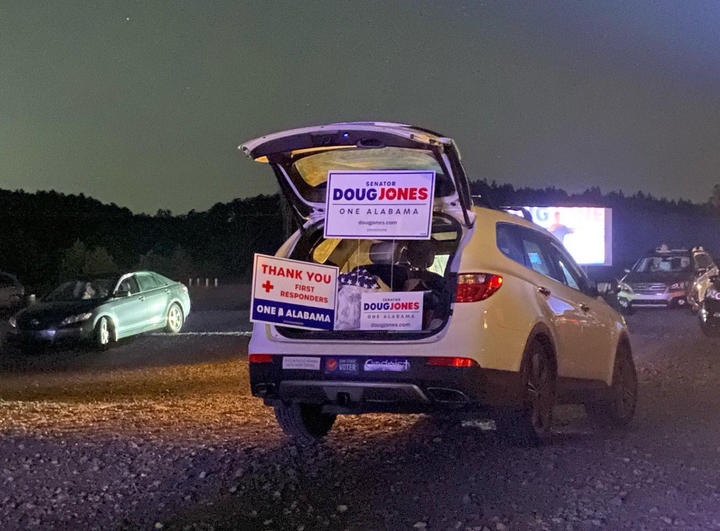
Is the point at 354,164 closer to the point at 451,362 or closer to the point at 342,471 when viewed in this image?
the point at 451,362

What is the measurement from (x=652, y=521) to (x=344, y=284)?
2840mm

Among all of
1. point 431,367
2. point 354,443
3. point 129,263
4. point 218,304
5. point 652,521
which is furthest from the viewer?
point 129,263

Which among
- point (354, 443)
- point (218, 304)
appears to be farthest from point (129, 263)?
point (354, 443)

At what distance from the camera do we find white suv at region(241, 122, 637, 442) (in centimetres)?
628

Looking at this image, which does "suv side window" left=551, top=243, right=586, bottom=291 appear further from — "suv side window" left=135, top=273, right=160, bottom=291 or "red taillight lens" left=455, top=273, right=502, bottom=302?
"suv side window" left=135, top=273, right=160, bottom=291

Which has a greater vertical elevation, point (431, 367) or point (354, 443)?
point (431, 367)

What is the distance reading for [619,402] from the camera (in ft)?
26.8

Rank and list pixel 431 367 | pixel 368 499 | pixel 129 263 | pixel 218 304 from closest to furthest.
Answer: pixel 368 499, pixel 431 367, pixel 218 304, pixel 129 263

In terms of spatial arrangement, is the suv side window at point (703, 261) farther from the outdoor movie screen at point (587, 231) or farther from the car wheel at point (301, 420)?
the car wheel at point (301, 420)

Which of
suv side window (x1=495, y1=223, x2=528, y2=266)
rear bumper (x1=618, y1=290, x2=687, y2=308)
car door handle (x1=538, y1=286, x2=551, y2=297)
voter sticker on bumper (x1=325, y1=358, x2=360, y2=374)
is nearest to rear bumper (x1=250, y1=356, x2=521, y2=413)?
voter sticker on bumper (x1=325, y1=358, x2=360, y2=374)

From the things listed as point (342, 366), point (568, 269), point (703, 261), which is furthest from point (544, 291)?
point (703, 261)

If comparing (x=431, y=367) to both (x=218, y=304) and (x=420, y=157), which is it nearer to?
(x=420, y=157)

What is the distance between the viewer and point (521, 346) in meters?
6.48

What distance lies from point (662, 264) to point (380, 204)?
20.7 m
